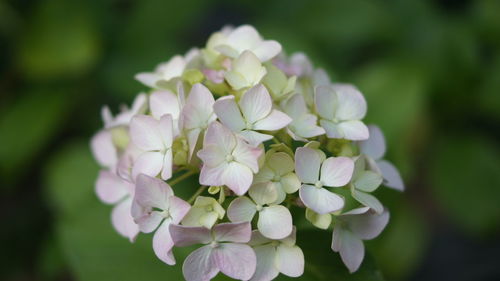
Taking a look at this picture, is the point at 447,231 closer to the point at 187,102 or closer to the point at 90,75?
the point at 90,75

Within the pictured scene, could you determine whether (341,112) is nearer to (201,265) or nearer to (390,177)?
(390,177)

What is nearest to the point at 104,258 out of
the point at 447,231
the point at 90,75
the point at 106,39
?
the point at 90,75

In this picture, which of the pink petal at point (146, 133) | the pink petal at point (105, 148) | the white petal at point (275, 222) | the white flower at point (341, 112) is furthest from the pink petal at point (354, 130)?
the pink petal at point (105, 148)

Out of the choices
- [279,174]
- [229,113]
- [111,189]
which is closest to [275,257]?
[279,174]

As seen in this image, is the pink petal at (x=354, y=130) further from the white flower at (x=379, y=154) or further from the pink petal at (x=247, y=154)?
the pink petal at (x=247, y=154)

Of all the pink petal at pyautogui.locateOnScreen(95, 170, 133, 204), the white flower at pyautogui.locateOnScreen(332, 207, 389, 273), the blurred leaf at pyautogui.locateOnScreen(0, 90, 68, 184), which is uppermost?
the pink petal at pyautogui.locateOnScreen(95, 170, 133, 204)

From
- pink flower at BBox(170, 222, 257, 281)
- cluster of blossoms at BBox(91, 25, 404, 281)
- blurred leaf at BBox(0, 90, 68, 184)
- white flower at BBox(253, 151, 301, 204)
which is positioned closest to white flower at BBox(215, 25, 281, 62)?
cluster of blossoms at BBox(91, 25, 404, 281)

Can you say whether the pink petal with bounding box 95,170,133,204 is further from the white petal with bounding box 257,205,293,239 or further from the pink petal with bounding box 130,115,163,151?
the white petal with bounding box 257,205,293,239
